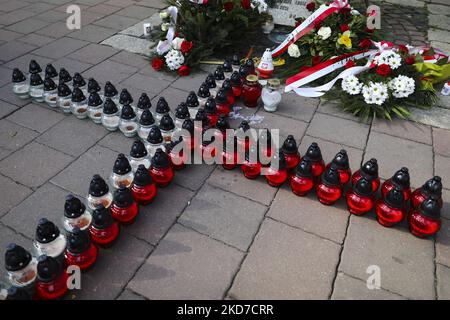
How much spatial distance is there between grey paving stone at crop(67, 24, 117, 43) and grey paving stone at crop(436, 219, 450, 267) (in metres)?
Answer: 4.64

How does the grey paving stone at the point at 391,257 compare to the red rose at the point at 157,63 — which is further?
the red rose at the point at 157,63

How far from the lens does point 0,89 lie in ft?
12.7

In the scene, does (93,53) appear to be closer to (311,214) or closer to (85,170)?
(85,170)

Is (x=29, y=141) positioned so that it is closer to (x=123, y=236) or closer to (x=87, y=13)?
(x=123, y=236)

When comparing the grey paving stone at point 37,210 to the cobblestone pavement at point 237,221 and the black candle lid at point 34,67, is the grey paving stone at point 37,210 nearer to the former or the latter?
the cobblestone pavement at point 237,221

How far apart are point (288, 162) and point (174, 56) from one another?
2.25 m

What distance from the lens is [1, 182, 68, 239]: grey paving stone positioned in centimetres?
241

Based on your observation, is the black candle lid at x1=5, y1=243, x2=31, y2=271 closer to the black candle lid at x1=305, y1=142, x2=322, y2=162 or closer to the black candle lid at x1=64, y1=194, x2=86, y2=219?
the black candle lid at x1=64, y1=194, x2=86, y2=219

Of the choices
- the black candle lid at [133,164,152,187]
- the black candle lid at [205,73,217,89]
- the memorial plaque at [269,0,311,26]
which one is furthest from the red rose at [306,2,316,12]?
the black candle lid at [133,164,152,187]

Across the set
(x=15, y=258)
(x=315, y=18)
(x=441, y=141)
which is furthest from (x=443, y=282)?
(x=315, y=18)

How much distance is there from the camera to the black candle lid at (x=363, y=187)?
236 cm

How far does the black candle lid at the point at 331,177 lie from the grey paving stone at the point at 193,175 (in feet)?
2.98

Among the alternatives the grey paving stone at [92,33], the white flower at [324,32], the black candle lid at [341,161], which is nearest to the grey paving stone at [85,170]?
the black candle lid at [341,161]
